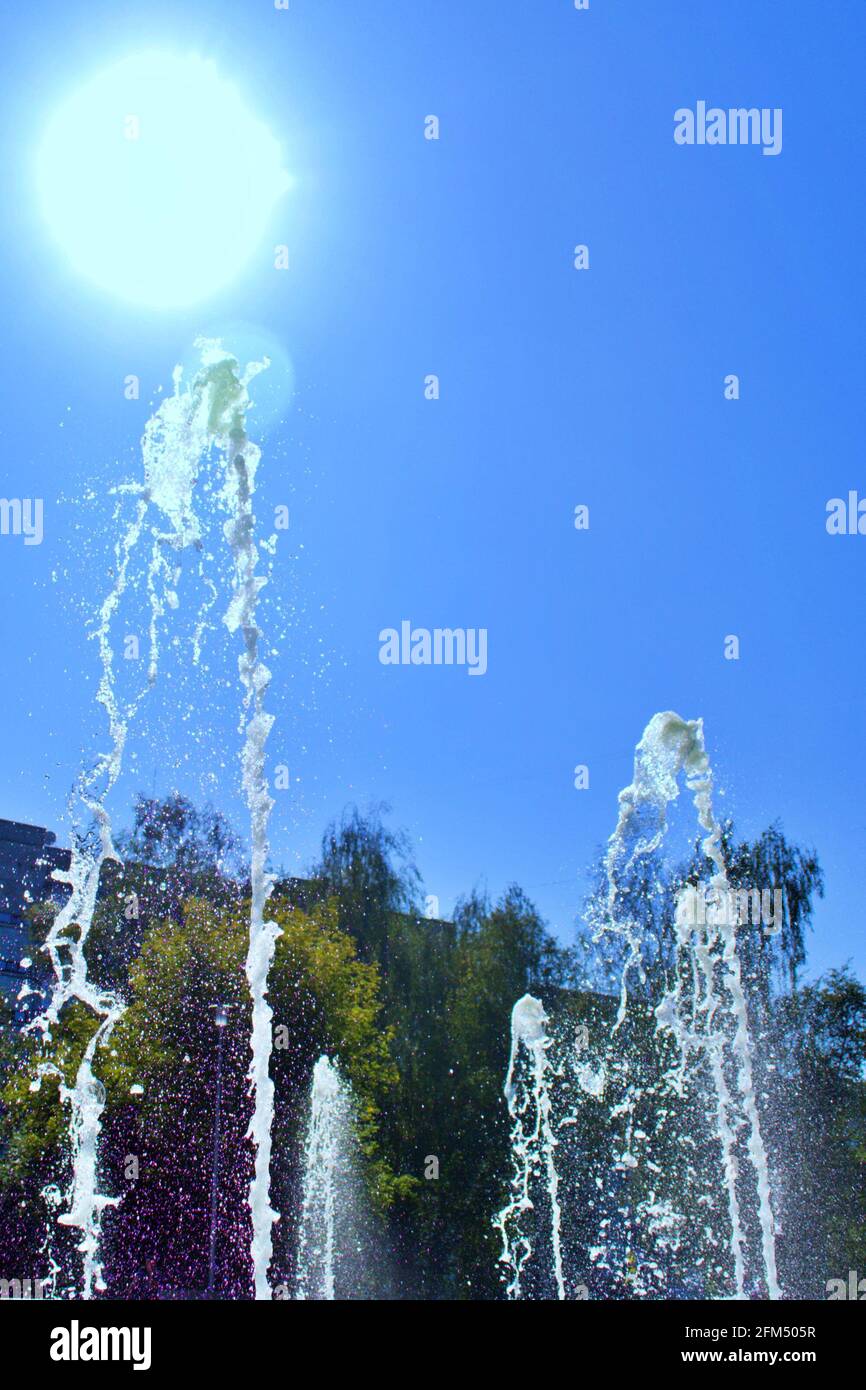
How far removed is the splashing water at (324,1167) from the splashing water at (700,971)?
6.02 m

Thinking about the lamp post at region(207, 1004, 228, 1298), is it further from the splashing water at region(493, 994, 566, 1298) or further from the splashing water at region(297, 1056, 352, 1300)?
the splashing water at region(493, 994, 566, 1298)

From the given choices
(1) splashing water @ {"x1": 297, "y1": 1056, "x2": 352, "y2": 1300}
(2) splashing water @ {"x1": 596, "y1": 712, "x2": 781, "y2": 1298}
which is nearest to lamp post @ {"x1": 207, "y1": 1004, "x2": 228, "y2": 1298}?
(1) splashing water @ {"x1": 297, "y1": 1056, "x2": 352, "y2": 1300}

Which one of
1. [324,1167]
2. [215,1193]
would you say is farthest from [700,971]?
[215,1193]

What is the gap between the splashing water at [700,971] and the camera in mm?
15523

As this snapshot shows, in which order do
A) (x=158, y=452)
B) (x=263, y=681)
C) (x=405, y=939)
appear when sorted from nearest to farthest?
(x=263, y=681) < (x=158, y=452) < (x=405, y=939)

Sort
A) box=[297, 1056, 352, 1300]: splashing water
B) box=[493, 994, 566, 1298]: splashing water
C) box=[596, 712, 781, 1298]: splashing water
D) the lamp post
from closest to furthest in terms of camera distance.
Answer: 1. box=[596, 712, 781, 1298]: splashing water
2. the lamp post
3. box=[297, 1056, 352, 1300]: splashing water
4. box=[493, 994, 566, 1298]: splashing water

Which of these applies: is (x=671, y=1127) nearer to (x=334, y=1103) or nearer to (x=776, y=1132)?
(x=776, y=1132)

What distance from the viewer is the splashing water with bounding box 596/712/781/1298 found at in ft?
50.9

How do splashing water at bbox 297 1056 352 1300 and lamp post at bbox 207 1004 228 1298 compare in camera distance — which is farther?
splashing water at bbox 297 1056 352 1300

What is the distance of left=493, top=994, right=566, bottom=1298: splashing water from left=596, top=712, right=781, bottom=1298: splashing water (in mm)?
2406

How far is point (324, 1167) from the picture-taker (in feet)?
76.2

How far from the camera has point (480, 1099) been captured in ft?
86.4

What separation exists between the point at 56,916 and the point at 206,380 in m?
19.0
